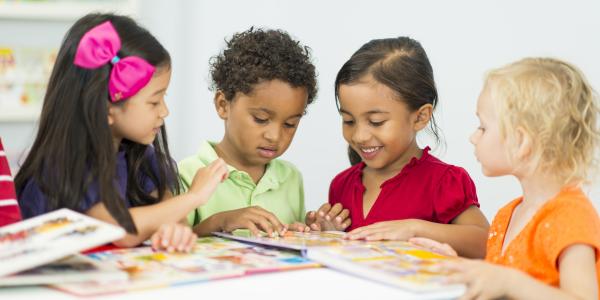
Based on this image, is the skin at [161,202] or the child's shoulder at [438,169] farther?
the child's shoulder at [438,169]

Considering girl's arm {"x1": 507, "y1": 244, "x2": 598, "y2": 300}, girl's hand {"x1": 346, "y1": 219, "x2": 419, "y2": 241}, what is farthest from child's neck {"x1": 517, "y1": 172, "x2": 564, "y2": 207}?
girl's hand {"x1": 346, "y1": 219, "x2": 419, "y2": 241}

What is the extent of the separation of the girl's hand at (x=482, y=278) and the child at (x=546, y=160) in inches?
3.1

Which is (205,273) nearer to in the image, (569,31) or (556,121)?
(556,121)

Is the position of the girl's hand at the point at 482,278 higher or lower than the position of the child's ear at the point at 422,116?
lower

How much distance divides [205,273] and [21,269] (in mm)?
252

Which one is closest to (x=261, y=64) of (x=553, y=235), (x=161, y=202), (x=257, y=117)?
(x=257, y=117)

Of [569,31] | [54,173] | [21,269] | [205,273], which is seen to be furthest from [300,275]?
[569,31]

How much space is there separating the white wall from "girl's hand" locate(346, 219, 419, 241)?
2.90ft

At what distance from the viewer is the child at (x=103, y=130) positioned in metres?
1.44

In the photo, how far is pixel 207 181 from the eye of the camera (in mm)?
1521

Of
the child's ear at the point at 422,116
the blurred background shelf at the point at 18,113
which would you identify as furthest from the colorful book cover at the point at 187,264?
the blurred background shelf at the point at 18,113

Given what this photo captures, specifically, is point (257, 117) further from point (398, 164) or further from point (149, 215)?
point (149, 215)

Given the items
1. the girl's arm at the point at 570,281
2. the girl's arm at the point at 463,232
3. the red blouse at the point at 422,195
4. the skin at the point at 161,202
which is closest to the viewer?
the girl's arm at the point at 570,281

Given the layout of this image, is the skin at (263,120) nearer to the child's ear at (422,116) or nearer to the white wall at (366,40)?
the child's ear at (422,116)
